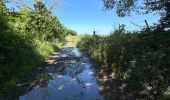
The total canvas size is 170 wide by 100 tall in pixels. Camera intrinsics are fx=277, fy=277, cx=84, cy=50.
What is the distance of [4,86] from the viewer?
9500mm

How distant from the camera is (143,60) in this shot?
9711mm

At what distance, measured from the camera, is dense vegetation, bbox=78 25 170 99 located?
27.0ft

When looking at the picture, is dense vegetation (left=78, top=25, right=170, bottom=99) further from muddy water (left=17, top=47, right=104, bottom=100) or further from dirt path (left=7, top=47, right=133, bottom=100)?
muddy water (left=17, top=47, right=104, bottom=100)

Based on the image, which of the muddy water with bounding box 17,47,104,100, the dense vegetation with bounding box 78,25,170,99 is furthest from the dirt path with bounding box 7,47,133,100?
the dense vegetation with bounding box 78,25,170,99

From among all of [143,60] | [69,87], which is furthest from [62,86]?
[143,60]

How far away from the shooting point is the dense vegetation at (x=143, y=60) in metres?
8.23

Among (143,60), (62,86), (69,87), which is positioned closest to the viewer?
(143,60)

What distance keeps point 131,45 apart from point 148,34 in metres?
1.29

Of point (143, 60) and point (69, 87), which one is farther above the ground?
point (143, 60)

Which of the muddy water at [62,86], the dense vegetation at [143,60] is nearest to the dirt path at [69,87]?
the muddy water at [62,86]

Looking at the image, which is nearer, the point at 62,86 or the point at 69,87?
the point at 69,87

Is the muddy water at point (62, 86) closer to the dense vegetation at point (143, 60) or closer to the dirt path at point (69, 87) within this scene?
the dirt path at point (69, 87)

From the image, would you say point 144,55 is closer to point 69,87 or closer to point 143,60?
point 143,60

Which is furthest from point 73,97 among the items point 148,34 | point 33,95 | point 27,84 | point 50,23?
point 50,23
